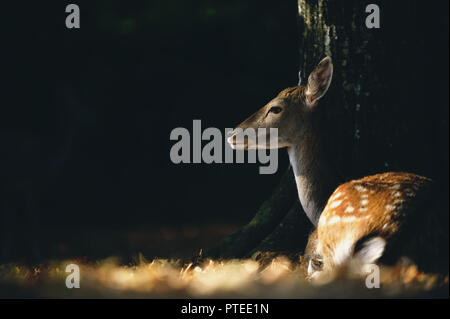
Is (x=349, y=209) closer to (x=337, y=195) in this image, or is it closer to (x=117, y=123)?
(x=337, y=195)

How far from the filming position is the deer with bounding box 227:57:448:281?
401 centimetres

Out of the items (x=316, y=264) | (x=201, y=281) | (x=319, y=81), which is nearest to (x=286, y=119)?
(x=319, y=81)

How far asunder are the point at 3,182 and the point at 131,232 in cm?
152

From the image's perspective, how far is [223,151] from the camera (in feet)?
20.3

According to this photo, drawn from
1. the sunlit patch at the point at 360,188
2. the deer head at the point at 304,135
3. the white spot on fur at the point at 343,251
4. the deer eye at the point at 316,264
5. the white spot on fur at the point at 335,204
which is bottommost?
the deer eye at the point at 316,264

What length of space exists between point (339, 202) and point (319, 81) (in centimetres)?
97

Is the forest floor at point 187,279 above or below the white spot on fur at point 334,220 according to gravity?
below

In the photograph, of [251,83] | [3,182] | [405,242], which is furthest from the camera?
[251,83]

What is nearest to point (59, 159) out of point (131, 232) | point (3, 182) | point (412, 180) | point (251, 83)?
point (3, 182)

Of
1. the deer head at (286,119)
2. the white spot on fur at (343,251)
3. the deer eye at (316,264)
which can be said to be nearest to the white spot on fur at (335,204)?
the white spot on fur at (343,251)

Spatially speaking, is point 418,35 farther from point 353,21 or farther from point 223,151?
point 223,151

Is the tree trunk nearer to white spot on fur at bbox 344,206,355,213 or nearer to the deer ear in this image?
the deer ear

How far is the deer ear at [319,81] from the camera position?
4.66m

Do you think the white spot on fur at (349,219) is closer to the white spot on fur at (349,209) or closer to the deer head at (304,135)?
the white spot on fur at (349,209)
